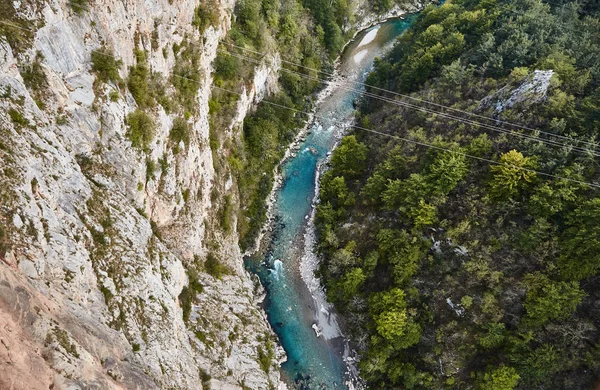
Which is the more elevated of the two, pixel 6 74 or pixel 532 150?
pixel 6 74

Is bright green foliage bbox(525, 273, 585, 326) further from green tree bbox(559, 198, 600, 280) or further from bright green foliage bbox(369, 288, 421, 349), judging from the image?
bright green foliage bbox(369, 288, 421, 349)

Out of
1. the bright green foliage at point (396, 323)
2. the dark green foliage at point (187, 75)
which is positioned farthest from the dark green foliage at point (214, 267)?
the bright green foliage at point (396, 323)

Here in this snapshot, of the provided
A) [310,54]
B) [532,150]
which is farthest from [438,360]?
[310,54]

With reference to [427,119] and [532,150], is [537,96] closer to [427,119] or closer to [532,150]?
[532,150]

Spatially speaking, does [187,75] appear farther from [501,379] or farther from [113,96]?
[501,379]

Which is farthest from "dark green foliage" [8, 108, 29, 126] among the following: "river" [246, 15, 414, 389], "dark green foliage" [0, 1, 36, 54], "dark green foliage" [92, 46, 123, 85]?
"river" [246, 15, 414, 389]
